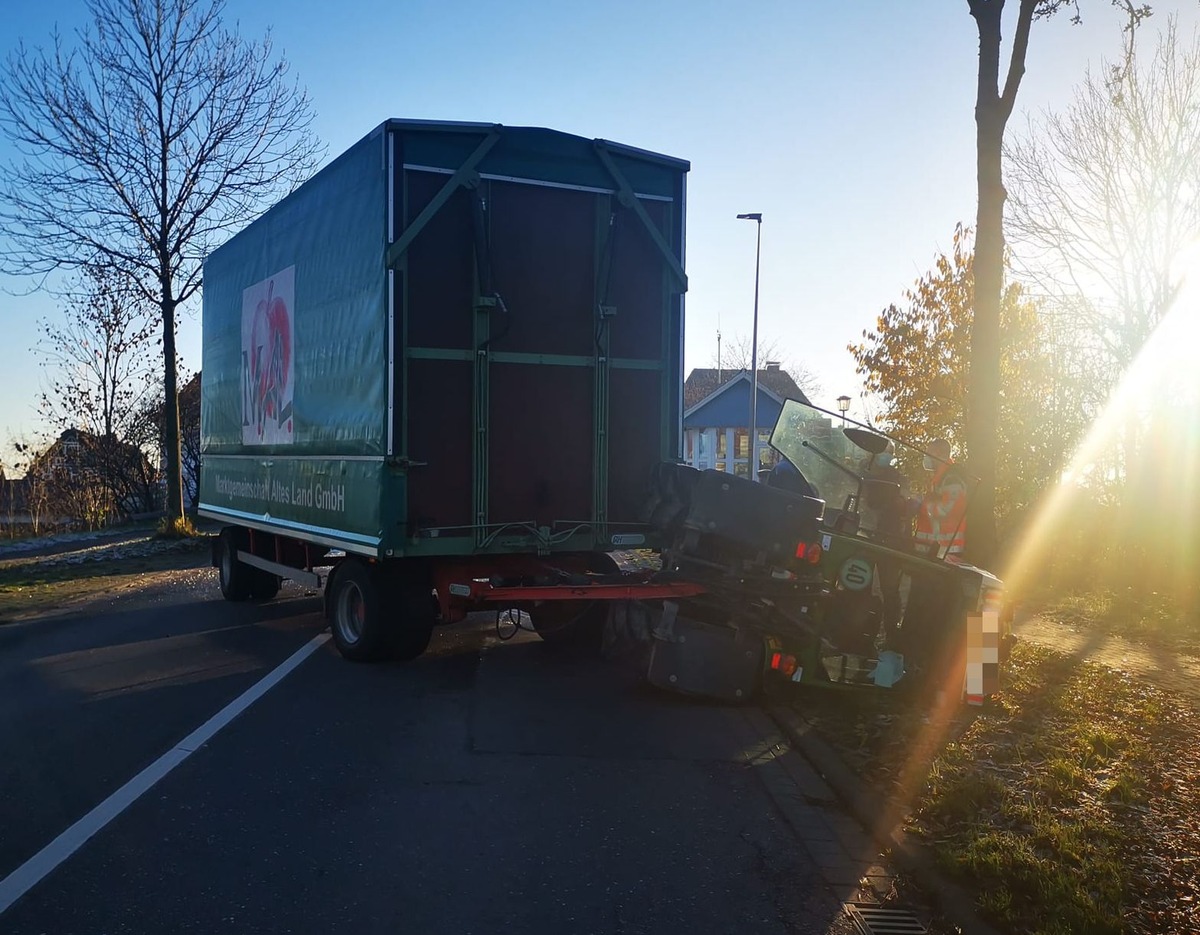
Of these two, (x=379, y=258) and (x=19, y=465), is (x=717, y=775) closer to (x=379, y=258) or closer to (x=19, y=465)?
Result: (x=379, y=258)

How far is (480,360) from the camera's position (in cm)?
848

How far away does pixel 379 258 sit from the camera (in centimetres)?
827

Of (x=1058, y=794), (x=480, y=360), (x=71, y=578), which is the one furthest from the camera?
(x=71, y=578)

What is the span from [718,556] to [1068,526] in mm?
11524

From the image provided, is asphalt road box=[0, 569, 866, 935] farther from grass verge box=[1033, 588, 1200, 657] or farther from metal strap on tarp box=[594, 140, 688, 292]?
grass verge box=[1033, 588, 1200, 657]

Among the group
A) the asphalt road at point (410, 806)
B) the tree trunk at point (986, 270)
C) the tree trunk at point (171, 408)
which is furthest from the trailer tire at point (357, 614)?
the tree trunk at point (171, 408)

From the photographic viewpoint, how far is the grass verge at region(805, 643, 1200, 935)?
426cm

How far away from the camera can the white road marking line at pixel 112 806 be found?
4.26m

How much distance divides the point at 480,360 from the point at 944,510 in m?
3.85

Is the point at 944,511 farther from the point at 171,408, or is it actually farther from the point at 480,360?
the point at 171,408

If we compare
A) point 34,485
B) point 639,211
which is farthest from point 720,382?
point 639,211

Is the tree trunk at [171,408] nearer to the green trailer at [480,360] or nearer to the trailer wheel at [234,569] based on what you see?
the trailer wheel at [234,569]

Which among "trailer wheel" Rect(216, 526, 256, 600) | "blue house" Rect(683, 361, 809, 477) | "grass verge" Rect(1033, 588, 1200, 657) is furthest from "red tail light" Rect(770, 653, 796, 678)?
"blue house" Rect(683, 361, 809, 477)

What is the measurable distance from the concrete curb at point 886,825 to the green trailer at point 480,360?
2.60 meters
